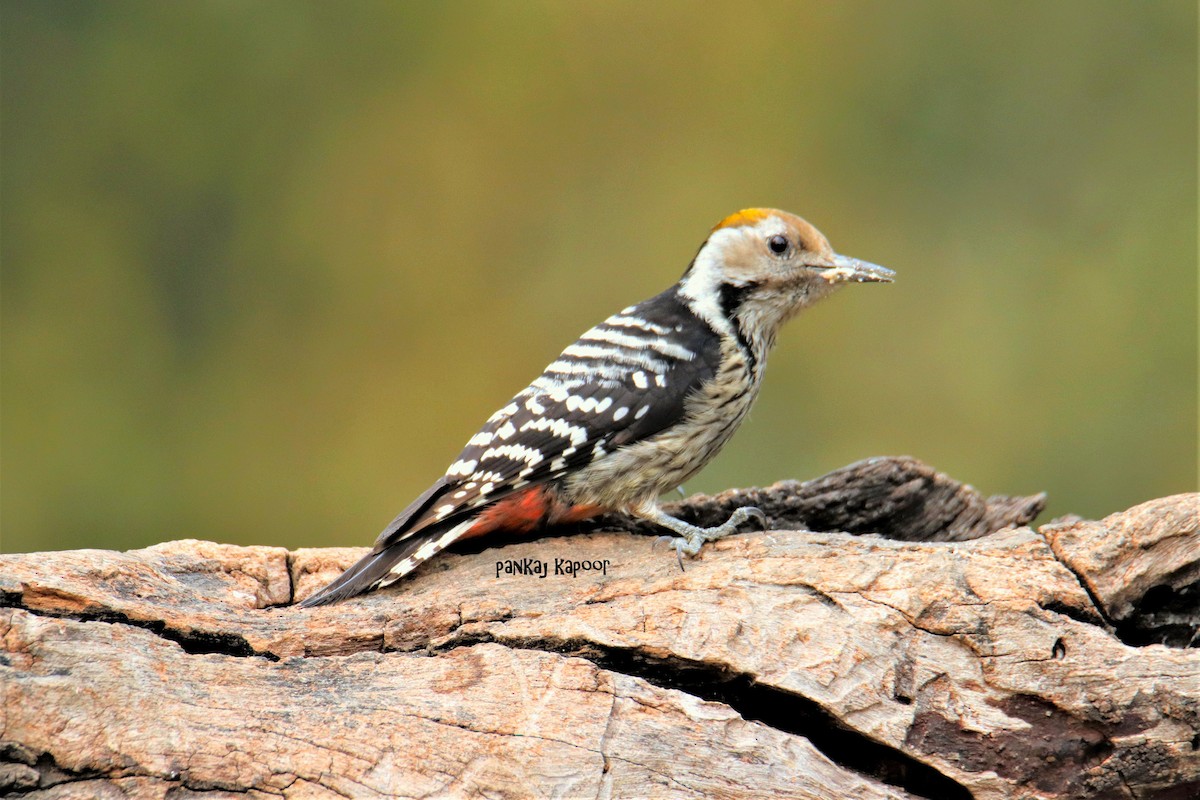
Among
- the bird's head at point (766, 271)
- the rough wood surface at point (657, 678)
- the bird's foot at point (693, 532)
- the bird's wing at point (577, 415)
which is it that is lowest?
the rough wood surface at point (657, 678)

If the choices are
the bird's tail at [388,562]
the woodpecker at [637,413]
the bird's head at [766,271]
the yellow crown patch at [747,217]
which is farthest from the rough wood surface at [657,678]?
the yellow crown patch at [747,217]

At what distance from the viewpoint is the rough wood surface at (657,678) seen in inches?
87.8

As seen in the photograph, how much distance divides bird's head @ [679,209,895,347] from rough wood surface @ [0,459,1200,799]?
88cm

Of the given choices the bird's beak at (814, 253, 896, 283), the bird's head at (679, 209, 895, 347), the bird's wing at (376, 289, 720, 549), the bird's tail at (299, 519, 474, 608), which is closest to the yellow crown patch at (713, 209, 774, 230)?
the bird's head at (679, 209, 895, 347)

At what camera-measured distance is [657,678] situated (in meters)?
2.53

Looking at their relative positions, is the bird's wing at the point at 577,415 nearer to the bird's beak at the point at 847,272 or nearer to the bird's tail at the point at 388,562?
the bird's tail at the point at 388,562

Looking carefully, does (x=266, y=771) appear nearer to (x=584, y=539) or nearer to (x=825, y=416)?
(x=584, y=539)

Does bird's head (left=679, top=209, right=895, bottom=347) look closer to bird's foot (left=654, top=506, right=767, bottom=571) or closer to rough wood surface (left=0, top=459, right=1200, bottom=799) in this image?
bird's foot (left=654, top=506, right=767, bottom=571)

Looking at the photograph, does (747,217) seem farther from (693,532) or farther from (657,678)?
(657,678)

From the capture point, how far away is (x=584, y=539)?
3.17 meters

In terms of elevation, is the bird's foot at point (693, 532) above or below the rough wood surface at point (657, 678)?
above

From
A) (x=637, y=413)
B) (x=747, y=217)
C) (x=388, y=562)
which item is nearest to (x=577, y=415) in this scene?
(x=637, y=413)

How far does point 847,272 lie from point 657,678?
1.48 m

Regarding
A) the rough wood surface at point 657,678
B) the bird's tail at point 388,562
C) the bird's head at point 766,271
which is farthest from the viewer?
the bird's head at point 766,271
